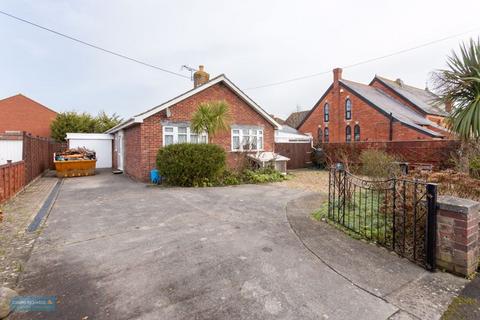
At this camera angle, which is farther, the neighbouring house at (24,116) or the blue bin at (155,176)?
the neighbouring house at (24,116)

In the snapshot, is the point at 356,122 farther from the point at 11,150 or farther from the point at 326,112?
the point at 11,150

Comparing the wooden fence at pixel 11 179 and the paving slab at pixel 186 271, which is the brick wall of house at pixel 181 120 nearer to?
the wooden fence at pixel 11 179

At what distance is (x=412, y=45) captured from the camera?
14781mm

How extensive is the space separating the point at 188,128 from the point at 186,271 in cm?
921

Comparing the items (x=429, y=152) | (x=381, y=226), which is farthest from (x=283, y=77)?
(x=381, y=226)

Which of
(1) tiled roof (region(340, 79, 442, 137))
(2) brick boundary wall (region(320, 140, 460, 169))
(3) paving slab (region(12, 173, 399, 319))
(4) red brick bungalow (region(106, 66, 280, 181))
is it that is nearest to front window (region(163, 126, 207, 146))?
(4) red brick bungalow (region(106, 66, 280, 181))

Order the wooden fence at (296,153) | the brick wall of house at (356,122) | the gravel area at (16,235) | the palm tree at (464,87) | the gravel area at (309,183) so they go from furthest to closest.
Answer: the brick wall of house at (356,122), the wooden fence at (296,153), the gravel area at (309,183), the palm tree at (464,87), the gravel area at (16,235)

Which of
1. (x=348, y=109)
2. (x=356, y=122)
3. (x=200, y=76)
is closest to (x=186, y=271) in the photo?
(x=200, y=76)

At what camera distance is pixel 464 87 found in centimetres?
517

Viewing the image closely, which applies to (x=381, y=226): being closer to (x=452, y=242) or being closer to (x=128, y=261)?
(x=452, y=242)

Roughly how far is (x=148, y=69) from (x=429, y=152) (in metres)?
16.3

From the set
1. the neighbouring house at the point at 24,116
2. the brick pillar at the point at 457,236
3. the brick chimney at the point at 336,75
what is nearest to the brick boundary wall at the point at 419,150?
the brick pillar at the point at 457,236

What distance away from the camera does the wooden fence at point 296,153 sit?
16.3m

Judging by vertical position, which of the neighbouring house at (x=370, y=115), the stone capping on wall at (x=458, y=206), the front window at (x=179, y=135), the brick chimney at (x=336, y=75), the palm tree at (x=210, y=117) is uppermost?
the brick chimney at (x=336, y=75)
